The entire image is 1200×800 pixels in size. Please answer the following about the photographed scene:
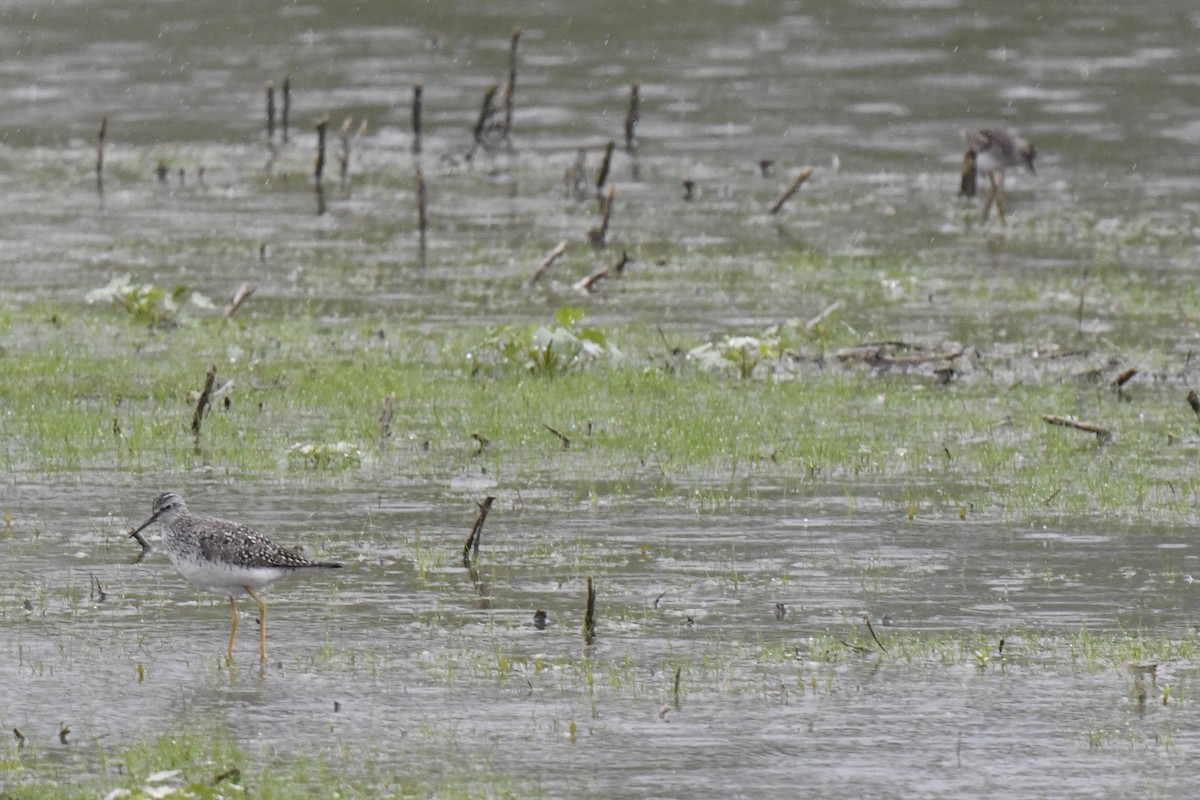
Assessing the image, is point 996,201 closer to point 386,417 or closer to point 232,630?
point 386,417

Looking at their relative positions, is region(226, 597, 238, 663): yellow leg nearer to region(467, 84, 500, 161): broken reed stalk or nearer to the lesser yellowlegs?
the lesser yellowlegs

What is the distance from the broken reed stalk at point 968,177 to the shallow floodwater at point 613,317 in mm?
392

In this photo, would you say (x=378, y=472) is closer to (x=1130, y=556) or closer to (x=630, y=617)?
(x=630, y=617)

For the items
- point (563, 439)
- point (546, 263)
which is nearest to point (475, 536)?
point (563, 439)

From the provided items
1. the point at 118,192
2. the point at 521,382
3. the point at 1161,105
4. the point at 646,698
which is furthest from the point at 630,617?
the point at 1161,105

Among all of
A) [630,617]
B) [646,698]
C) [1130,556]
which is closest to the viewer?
[646,698]

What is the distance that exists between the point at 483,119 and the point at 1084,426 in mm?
18275

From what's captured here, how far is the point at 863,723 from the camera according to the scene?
33.3 ft

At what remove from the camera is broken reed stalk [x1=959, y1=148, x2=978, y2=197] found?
1190 inches

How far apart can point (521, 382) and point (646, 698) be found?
7.79 meters

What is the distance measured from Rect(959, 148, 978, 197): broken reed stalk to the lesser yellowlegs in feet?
66.2

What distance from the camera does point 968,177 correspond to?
3050cm

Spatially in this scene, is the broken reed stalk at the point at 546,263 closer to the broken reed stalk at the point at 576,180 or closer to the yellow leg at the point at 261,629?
the broken reed stalk at the point at 576,180

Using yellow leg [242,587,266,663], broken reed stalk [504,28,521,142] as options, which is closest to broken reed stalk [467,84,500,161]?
broken reed stalk [504,28,521,142]
